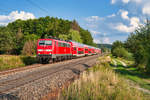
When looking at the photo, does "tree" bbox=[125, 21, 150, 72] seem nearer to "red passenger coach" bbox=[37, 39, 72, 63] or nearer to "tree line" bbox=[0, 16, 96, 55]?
"red passenger coach" bbox=[37, 39, 72, 63]

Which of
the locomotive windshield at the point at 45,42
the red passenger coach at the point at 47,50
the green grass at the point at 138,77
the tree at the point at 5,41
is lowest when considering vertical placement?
the green grass at the point at 138,77

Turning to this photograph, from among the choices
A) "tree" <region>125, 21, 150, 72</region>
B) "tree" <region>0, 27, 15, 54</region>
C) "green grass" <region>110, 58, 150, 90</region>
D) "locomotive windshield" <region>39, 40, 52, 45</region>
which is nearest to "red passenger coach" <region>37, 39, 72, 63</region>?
"locomotive windshield" <region>39, 40, 52, 45</region>

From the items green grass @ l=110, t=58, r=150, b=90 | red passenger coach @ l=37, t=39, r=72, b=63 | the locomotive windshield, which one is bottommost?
green grass @ l=110, t=58, r=150, b=90

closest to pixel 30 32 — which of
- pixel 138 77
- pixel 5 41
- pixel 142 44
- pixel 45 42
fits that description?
pixel 5 41

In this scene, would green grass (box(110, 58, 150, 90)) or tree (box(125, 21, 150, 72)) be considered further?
tree (box(125, 21, 150, 72))

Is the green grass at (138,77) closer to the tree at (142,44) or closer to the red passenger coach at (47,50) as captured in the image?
the tree at (142,44)

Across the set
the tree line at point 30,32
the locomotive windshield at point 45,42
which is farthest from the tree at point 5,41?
the locomotive windshield at point 45,42

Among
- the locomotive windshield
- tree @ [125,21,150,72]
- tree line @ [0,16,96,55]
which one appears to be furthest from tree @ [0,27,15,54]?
tree @ [125,21,150,72]

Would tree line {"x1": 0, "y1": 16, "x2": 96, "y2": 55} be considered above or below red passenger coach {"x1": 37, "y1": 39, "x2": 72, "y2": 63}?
above

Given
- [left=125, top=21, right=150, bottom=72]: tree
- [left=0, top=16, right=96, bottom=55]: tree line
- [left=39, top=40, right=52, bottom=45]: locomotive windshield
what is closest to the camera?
[left=125, top=21, right=150, bottom=72]: tree

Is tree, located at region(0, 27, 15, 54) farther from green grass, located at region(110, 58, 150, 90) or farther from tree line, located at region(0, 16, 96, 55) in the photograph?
green grass, located at region(110, 58, 150, 90)

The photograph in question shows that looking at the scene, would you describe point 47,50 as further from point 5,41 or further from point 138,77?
point 5,41

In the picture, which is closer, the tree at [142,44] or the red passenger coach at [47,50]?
the tree at [142,44]

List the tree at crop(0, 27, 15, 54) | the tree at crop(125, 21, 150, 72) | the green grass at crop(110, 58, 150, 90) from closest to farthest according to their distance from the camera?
1. the green grass at crop(110, 58, 150, 90)
2. the tree at crop(125, 21, 150, 72)
3. the tree at crop(0, 27, 15, 54)
